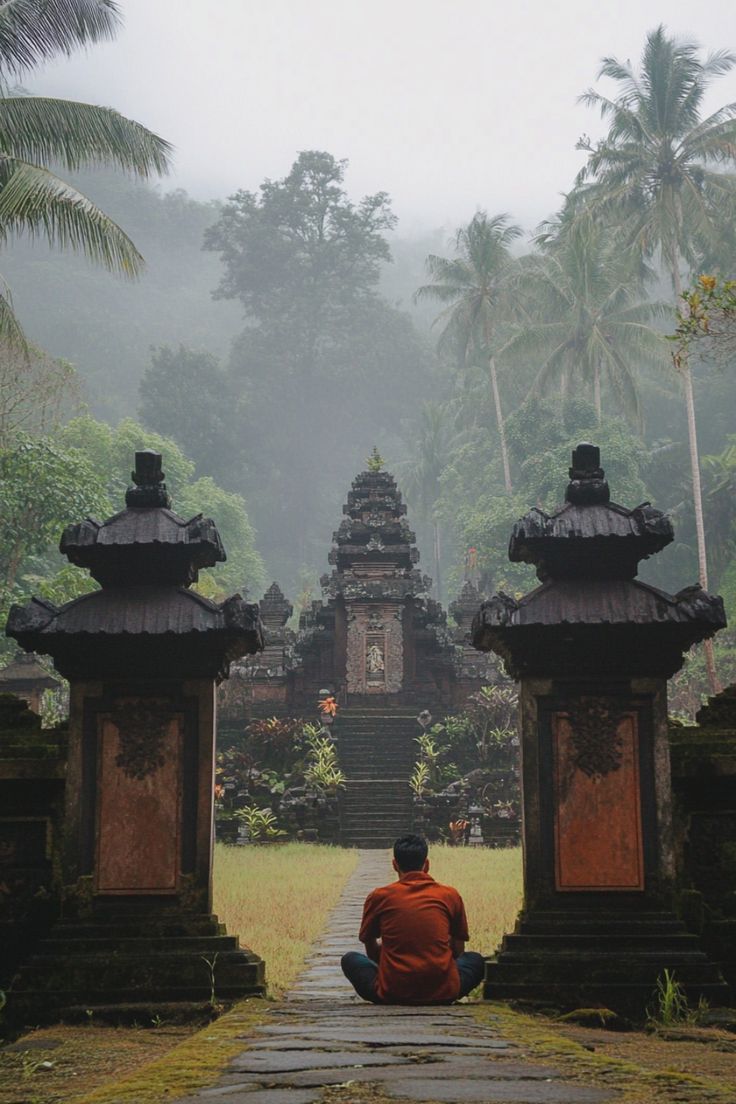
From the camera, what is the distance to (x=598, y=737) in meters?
8.19

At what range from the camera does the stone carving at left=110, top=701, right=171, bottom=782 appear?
8102 mm

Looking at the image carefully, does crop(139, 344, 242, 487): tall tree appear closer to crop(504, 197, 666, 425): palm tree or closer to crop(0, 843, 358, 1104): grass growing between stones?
crop(504, 197, 666, 425): palm tree

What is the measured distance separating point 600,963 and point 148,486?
14.4ft

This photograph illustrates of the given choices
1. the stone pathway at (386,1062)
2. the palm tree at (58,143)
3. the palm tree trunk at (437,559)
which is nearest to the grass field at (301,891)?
the stone pathway at (386,1062)

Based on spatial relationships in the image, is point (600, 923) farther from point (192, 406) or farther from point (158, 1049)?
point (192, 406)

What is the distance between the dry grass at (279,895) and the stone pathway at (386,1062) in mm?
2008

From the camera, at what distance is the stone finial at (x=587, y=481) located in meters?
8.63

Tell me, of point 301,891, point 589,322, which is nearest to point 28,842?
point 301,891

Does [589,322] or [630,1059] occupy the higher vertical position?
Answer: [589,322]

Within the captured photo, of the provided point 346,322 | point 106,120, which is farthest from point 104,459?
point 106,120

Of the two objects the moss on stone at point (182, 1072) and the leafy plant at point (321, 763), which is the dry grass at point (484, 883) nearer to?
the leafy plant at point (321, 763)

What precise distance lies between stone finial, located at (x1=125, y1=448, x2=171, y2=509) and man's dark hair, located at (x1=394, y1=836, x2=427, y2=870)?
10.1ft

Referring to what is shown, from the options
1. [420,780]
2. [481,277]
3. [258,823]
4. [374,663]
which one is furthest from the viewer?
[481,277]

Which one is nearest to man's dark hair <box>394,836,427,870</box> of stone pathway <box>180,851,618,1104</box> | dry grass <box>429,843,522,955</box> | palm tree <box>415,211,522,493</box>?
stone pathway <box>180,851,618,1104</box>
